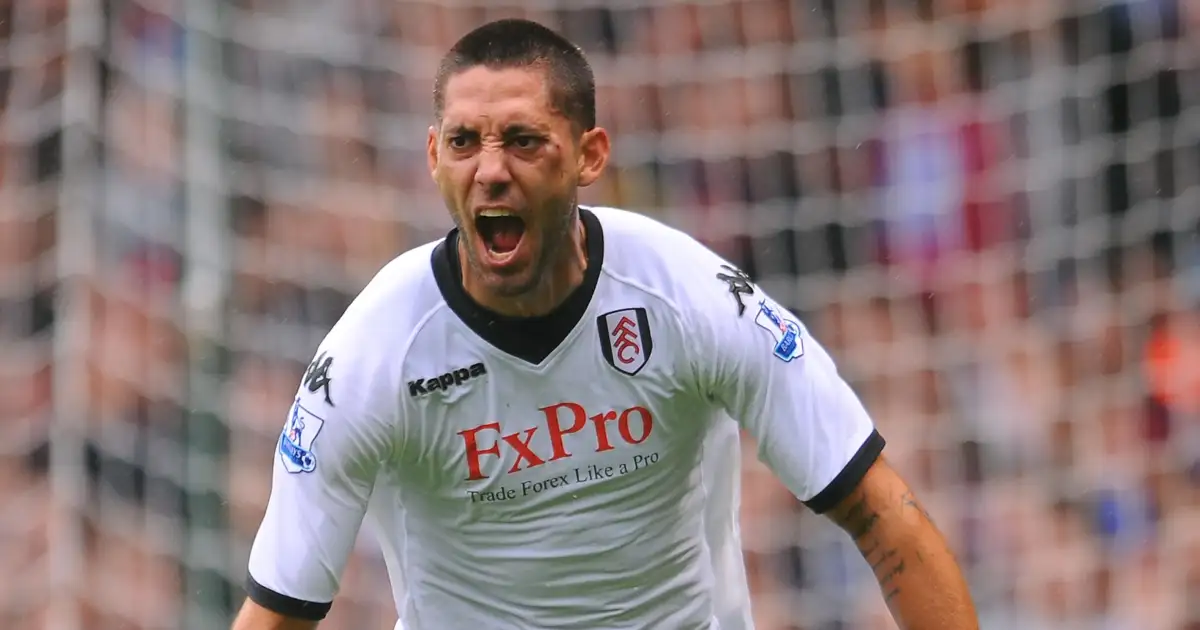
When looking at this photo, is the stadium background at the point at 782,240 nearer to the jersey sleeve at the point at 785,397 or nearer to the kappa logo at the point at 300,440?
the kappa logo at the point at 300,440

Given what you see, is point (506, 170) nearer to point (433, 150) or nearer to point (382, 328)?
point (433, 150)

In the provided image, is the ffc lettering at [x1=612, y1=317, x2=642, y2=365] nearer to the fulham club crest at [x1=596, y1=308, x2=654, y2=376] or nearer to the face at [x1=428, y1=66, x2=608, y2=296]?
the fulham club crest at [x1=596, y1=308, x2=654, y2=376]

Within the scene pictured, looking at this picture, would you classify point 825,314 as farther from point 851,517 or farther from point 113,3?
point 851,517

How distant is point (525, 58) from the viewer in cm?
298

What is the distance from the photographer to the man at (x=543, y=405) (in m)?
2.98

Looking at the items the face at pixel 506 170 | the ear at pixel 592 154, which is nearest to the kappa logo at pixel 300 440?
the face at pixel 506 170

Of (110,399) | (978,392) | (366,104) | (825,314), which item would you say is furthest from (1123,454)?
(110,399)

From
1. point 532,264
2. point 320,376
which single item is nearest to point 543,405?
point 532,264

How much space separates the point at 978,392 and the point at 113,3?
2935 mm

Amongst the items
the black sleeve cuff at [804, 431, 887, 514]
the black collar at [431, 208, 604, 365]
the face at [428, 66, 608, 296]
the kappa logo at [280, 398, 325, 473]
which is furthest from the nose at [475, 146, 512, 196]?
the black sleeve cuff at [804, 431, 887, 514]

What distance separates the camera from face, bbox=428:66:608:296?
9.59 ft

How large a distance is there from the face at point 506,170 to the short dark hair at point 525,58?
0.05 ft

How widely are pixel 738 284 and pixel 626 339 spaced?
0.21 meters

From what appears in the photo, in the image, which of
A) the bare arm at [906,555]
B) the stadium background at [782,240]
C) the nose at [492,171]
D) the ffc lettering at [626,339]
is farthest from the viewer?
the stadium background at [782,240]
